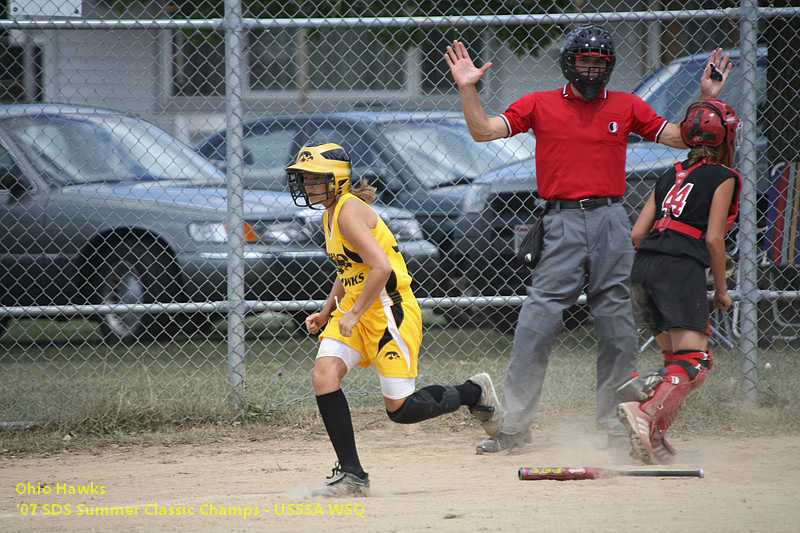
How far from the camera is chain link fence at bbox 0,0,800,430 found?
575cm

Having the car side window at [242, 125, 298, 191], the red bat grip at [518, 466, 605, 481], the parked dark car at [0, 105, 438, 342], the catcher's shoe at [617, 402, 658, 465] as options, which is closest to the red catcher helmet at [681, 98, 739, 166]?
the catcher's shoe at [617, 402, 658, 465]

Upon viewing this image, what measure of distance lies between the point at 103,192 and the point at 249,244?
1182 mm

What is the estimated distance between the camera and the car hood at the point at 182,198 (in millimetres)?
7305

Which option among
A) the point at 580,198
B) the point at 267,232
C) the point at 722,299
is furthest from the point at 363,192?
the point at 267,232

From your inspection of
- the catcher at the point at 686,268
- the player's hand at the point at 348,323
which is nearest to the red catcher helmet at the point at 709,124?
the catcher at the point at 686,268

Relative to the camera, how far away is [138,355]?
26.0ft

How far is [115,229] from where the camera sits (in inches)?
289

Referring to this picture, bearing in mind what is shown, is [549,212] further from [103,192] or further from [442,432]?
[103,192]

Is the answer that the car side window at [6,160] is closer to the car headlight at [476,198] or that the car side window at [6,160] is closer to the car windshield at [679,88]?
the car headlight at [476,198]

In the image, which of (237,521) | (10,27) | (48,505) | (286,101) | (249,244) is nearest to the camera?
(237,521)

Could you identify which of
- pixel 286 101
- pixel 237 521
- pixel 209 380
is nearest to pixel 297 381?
pixel 209 380

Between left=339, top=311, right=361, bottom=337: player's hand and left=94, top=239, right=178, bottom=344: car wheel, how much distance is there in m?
3.31

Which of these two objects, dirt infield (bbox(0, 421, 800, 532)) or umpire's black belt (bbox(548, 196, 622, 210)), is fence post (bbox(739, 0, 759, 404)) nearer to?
dirt infield (bbox(0, 421, 800, 532))

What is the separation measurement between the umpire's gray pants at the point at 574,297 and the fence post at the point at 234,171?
1641mm
